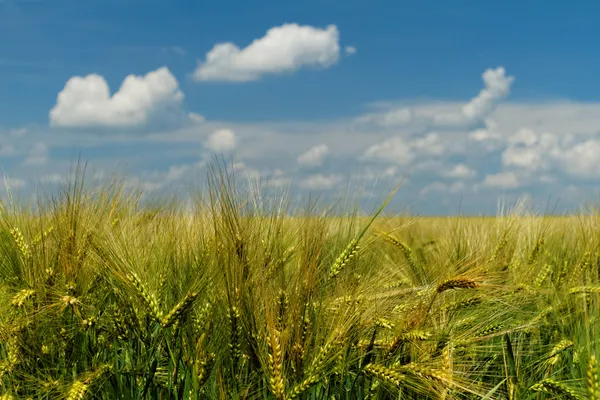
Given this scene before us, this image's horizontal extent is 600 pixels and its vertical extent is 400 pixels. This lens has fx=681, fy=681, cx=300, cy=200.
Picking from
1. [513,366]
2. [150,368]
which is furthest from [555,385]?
[150,368]

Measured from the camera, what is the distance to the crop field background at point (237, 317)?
2.06 m

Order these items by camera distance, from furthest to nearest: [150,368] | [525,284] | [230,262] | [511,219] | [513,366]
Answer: [511,219], [525,284], [513,366], [150,368], [230,262]

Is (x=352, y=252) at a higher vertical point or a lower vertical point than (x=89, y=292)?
higher

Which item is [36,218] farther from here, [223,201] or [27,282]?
[223,201]

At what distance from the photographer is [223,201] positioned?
7.07 feet

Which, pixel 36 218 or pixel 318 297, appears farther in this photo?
pixel 36 218

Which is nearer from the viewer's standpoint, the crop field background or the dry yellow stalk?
the dry yellow stalk

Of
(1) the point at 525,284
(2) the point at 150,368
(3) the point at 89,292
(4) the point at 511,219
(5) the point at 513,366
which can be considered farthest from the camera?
(4) the point at 511,219

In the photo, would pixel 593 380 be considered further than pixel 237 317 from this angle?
No

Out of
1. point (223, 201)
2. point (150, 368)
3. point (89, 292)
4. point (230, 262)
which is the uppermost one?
point (223, 201)

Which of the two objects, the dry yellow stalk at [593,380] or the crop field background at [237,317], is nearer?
the dry yellow stalk at [593,380]

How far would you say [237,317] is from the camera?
2.05m

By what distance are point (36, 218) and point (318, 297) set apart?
1752 mm

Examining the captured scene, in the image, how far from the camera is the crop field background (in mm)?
2062
